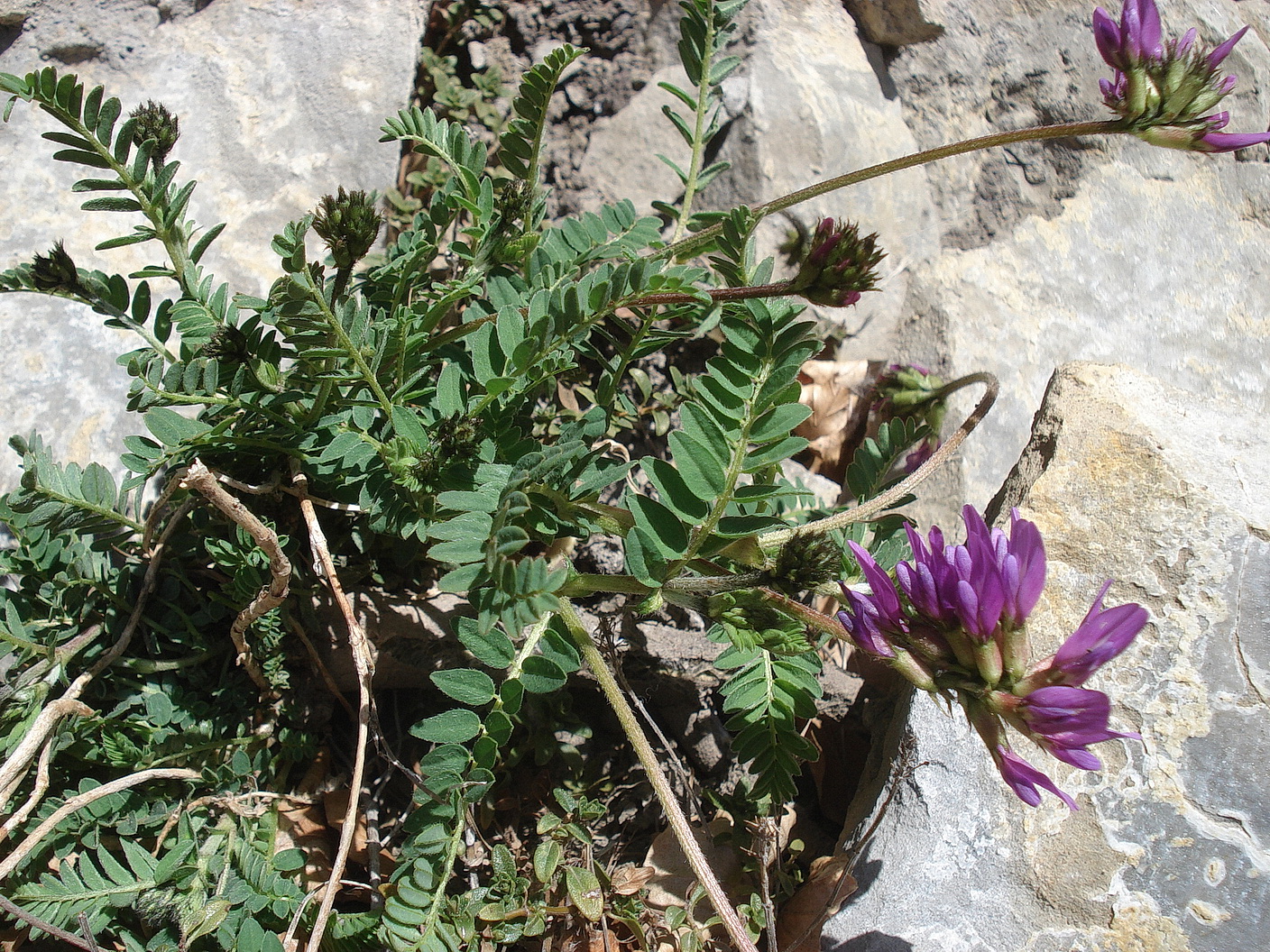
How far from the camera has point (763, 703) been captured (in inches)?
85.1

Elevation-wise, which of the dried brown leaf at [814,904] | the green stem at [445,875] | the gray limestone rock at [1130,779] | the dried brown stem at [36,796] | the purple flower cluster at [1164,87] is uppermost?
the purple flower cluster at [1164,87]

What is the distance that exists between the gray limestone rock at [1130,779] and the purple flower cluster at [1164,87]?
0.92 metres

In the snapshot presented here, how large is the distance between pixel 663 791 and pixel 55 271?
1.77 metres

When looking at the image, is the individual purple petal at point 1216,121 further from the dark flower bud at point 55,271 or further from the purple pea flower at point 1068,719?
the dark flower bud at point 55,271

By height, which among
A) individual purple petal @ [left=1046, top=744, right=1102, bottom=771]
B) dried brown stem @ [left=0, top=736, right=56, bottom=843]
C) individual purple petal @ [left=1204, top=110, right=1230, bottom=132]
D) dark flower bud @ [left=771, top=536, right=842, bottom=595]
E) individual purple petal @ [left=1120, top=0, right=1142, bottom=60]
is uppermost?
individual purple petal @ [left=1120, top=0, right=1142, bottom=60]

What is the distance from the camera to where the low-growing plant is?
182cm

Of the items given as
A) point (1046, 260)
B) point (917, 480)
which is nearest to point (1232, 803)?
point (917, 480)

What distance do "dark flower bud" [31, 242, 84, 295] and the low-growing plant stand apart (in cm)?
1

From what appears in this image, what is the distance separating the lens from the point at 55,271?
2076 mm

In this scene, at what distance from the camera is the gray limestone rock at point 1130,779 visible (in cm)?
216

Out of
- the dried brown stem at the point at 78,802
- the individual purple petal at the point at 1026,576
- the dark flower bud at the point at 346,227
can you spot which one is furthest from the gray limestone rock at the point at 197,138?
the individual purple petal at the point at 1026,576

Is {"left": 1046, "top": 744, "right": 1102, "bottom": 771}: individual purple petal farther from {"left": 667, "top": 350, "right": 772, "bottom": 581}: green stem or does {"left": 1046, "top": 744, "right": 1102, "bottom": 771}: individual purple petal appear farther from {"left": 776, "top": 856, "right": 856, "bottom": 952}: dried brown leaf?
{"left": 776, "top": 856, "right": 856, "bottom": 952}: dried brown leaf

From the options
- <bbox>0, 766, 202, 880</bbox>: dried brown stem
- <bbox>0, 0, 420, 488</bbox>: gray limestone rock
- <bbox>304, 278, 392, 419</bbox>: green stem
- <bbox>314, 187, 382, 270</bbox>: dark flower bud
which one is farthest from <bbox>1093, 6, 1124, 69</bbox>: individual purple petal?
<bbox>0, 766, 202, 880</bbox>: dried brown stem

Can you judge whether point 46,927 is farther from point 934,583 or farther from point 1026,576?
point 1026,576
